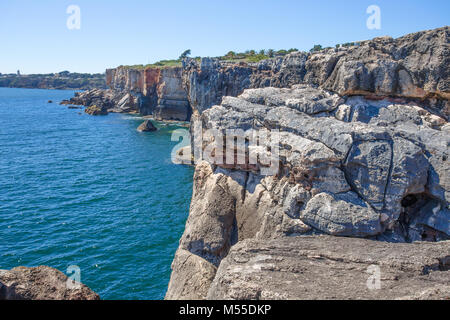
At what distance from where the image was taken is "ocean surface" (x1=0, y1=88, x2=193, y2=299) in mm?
25125

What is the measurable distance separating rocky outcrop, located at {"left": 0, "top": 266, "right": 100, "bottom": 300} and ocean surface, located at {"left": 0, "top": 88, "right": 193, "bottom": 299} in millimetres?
9432

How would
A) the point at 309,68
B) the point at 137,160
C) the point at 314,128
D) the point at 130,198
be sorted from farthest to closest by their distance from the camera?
the point at 137,160 → the point at 130,198 → the point at 309,68 → the point at 314,128

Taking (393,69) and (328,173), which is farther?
(393,69)

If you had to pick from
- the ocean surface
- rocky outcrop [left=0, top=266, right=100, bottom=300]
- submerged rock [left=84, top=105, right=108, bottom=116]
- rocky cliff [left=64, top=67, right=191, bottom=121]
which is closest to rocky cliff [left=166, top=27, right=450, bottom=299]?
rocky outcrop [left=0, top=266, right=100, bottom=300]

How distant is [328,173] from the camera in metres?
14.0

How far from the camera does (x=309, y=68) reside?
20.3 metres

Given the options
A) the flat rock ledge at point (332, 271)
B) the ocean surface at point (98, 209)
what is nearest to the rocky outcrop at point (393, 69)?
the flat rock ledge at point (332, 271)

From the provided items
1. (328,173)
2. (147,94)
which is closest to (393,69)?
(328,173)

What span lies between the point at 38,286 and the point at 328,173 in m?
13.1

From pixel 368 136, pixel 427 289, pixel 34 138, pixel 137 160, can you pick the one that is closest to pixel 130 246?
pixel 368 136

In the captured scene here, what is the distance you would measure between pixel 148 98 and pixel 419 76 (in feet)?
327

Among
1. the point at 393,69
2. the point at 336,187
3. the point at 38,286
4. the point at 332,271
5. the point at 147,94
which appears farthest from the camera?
the point at 147,94

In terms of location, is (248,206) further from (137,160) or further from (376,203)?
(137,160)

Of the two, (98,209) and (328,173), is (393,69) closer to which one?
(328,173)
